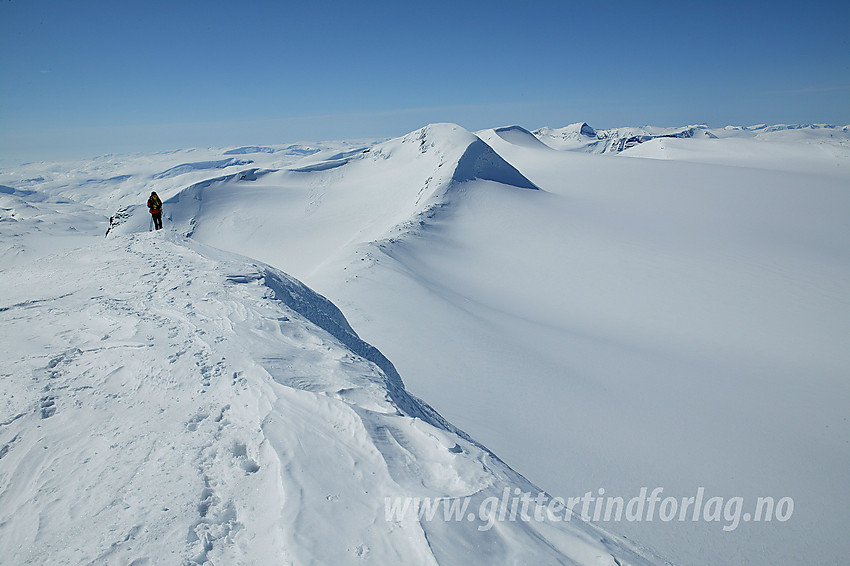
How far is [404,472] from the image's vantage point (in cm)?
Result: 296

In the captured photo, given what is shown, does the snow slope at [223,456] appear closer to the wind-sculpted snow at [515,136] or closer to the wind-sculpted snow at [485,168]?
the wind-sculpted snow at [485,168]

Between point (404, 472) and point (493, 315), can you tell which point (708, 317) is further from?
point (404, 472)

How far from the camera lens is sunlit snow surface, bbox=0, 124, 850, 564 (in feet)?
8.46

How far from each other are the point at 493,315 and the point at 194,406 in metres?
9.22

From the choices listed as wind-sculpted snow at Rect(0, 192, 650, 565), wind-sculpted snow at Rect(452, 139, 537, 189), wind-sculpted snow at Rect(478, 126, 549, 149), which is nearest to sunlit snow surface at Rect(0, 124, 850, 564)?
wind-sculpted snow at Rect(0, 192, 650, 565)

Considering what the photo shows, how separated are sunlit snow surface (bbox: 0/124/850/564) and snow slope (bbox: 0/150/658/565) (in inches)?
0.7

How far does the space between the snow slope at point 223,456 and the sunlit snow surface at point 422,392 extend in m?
0.02

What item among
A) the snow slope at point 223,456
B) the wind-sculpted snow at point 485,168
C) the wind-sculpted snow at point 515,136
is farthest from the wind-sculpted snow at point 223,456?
the wind-sculpted snow at point 515,136

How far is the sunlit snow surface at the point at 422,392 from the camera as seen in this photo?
2.58 m

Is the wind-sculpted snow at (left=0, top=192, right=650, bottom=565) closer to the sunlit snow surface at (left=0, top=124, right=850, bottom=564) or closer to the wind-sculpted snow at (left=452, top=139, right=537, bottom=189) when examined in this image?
the sunlit snow surface at (left=0, top=124, right=850, bottom=564)

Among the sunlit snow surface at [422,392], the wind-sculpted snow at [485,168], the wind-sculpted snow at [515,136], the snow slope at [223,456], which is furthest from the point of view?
the wind-sculpted snow at [515,136]

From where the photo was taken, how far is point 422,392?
7.38 m

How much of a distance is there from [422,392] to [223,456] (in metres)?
4.70

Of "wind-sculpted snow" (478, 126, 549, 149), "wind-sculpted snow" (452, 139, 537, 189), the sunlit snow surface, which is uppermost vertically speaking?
"wind-sculpted snow" (478, 126, 549, 149)
